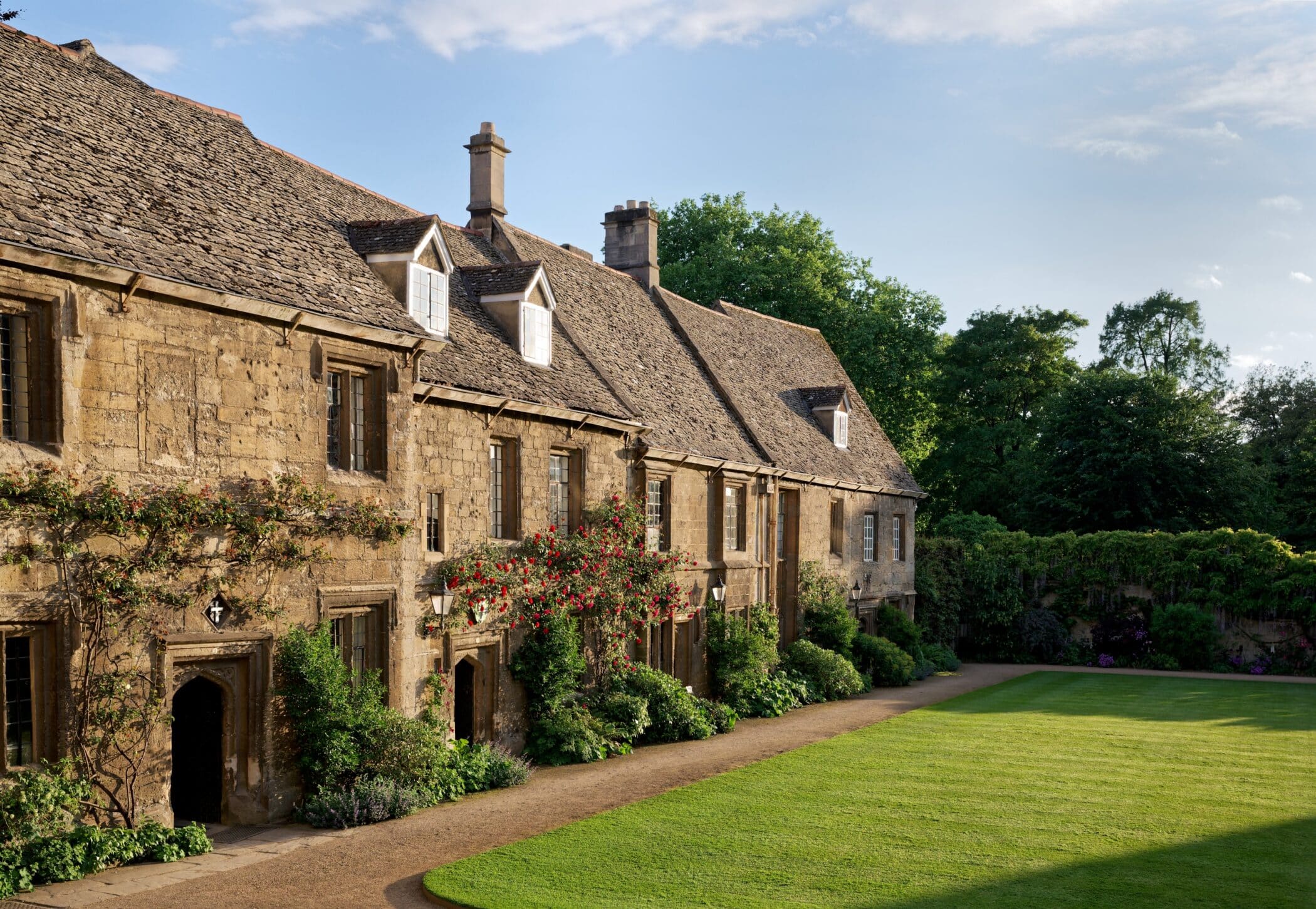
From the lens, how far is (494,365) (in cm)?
1969

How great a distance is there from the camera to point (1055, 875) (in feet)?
39.9

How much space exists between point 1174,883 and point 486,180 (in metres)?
19.2

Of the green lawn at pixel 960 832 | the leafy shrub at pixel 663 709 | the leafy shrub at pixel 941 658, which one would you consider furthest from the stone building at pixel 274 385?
the leafy shrub at pixel 941 658

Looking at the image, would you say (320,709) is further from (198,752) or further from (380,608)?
(380,608)

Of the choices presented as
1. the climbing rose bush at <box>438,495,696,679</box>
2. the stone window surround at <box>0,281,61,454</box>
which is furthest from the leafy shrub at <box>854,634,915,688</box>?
the stone window surround at <box>0,281,61,454</box>

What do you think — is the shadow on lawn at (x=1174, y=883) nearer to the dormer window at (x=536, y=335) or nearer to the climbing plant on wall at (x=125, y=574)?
the climbing plant on wall at (x=125, y=574)

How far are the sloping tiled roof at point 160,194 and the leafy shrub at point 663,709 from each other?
8.32 m

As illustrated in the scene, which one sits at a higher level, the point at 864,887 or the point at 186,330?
the point at 186,330

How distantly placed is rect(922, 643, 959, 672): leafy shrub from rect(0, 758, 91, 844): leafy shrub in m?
26.4

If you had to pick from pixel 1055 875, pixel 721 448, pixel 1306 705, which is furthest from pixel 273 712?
pixel 1306 705

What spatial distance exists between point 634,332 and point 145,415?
1633cm

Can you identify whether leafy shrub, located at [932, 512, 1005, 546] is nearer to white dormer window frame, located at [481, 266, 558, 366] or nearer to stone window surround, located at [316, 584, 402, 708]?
white dormer window frame, located at [481, 266, 558, 366]

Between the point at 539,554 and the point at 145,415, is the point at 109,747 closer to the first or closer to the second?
the point at 145,415

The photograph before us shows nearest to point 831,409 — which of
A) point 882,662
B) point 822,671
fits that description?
point 882,662
